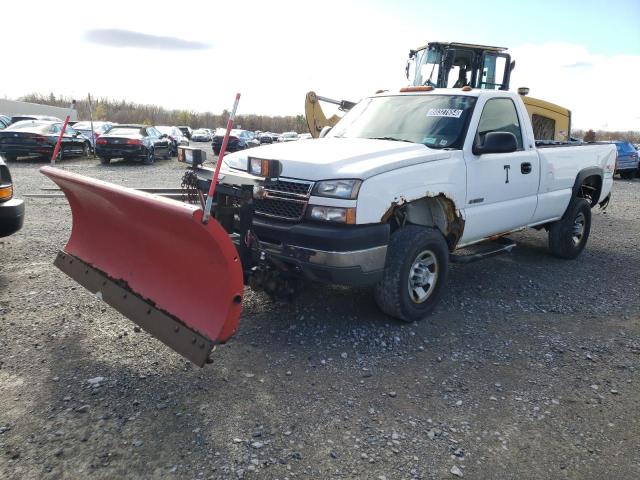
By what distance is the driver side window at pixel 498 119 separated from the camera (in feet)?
16.9

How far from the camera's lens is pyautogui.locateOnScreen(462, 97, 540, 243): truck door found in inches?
194

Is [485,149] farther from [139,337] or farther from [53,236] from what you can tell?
[53,236]

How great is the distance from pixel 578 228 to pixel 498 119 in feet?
8.83

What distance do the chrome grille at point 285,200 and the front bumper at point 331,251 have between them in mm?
103

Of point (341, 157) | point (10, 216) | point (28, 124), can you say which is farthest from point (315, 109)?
point (28, 124)

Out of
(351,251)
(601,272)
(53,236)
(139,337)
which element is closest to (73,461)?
(139,337)

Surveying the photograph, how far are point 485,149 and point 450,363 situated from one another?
208 centimetres

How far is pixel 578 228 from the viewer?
7.17 meters

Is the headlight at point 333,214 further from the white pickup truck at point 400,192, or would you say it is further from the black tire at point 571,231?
the black tire at point 571,231

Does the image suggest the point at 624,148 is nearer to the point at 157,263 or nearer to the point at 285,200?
the point at 285,200

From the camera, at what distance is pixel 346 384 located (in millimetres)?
3568

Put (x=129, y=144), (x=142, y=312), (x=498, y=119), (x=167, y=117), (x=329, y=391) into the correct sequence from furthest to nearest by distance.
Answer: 1. (x=167, y=117)
2. (x=129, y=144)
3. (x=498, y=119)
4. (x=142, y=312)
5. (x=329, y=391)

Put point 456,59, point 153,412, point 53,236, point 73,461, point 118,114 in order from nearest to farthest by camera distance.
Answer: point 73,461, point 153,412, point 53,236, point 456,59, point 118,114

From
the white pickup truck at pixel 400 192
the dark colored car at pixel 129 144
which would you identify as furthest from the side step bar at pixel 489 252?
the dark colored car at pixel 129 144
